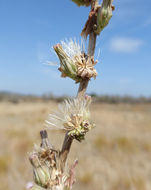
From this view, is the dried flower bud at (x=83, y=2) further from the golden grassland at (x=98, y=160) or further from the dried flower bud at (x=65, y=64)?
the golden grassland at (x=98, y=160)

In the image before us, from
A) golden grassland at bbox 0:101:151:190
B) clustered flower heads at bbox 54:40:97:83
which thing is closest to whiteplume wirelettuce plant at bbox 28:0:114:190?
clustered flower heads at bbox 54:40:97:83

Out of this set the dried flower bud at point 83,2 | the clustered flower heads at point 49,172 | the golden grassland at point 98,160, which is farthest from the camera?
the golden grassland at point 98,160

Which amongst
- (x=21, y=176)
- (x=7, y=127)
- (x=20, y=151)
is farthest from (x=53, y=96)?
(x=21, y=176)

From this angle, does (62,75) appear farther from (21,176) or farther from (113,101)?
(113,101)

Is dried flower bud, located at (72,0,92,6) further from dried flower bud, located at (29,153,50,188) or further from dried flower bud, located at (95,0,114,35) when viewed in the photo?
dried flower bud, located at (29,153,50,188)

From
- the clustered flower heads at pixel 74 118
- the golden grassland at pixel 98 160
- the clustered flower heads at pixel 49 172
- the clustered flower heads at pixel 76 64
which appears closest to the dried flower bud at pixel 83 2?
the clustered flower heads at pixel 76 64

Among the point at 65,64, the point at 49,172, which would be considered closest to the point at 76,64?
the point at 65,64

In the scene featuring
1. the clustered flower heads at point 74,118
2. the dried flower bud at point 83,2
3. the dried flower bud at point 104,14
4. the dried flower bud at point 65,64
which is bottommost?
the clustered flower heads at point 74,118
